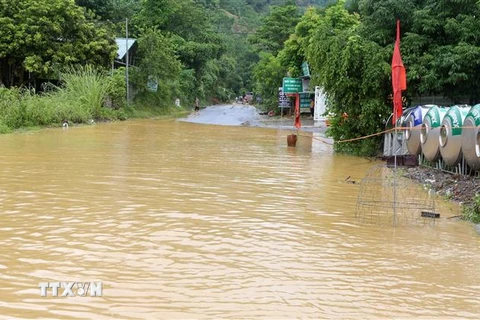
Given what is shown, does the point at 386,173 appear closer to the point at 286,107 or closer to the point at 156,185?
the point at 156,185

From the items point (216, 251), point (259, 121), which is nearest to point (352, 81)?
point (216, 251)

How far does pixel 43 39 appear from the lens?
3031 centimetres

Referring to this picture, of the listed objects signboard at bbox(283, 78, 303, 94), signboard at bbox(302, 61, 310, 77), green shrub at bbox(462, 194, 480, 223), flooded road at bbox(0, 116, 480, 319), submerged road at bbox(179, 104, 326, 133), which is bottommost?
flooded road at bbox(0, 116, 480, 319)

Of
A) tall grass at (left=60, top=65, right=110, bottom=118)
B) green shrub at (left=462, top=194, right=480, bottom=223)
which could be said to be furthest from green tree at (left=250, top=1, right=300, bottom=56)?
green shrub at (left=462, top=194, right=480, bottom=223)

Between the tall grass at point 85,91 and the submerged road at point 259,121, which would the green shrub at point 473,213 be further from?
the tall grass at point 85,91

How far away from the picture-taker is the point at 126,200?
8.51m

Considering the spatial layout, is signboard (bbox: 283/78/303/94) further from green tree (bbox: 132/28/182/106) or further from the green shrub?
the green shrub

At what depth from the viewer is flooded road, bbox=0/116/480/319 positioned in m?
4.52

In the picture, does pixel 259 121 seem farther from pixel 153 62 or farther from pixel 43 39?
pixel 43 39

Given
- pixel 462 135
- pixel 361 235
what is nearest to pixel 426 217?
pixel 361 235

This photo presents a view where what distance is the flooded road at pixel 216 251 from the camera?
14.8ft

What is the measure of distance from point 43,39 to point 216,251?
27952 mm

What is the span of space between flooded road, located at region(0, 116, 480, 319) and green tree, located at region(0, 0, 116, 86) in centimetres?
2078

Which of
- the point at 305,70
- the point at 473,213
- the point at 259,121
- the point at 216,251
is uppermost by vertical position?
the point at 305,70
